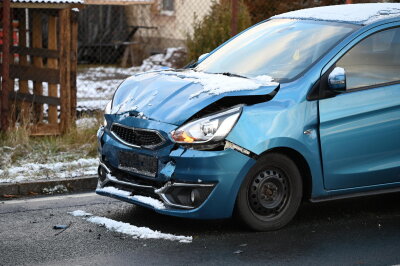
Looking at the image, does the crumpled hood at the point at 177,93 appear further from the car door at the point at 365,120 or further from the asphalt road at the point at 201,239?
the asphalt road at the point at 201,239

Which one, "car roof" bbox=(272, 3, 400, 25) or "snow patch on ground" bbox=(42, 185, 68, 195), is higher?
"car roof" bbox=(272, 3, 400, 25)

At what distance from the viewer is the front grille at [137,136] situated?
6.65m

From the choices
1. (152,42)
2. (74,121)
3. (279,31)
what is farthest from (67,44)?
(152,42)

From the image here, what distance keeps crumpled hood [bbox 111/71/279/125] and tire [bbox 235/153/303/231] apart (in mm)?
577

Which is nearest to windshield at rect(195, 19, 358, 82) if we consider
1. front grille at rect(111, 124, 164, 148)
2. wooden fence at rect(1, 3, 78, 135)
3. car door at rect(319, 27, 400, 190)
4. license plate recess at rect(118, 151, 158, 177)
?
car door at rect(319, 27, 400, 190)

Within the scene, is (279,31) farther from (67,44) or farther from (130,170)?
(67,44)

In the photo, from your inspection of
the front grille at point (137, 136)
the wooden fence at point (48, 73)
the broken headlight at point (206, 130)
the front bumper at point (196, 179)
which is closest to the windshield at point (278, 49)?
the broken headlight at point (206, 130)

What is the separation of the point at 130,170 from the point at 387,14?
263cm

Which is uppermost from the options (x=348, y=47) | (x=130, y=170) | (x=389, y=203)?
(x=348, y=47)

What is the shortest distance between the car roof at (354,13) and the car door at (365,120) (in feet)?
0.57

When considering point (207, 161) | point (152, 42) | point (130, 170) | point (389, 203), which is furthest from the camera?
point (152, 42)

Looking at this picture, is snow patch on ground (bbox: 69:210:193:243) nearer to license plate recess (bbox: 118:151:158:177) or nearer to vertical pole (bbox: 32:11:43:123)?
license plate recess (bbox: 118:151:158:177)

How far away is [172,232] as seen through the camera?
681 cm

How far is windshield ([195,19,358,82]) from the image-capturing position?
7.20 metres
